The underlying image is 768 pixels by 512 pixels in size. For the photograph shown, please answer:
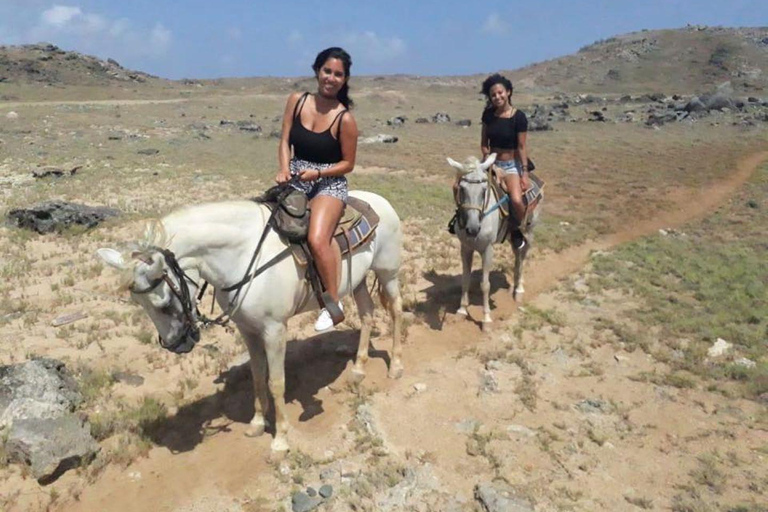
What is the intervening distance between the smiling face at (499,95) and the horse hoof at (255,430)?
557cm

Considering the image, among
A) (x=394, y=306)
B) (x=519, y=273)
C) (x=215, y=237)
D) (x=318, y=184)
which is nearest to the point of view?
(x=215, y=237)

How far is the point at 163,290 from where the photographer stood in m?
3.85

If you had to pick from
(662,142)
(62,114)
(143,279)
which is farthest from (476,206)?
(62,114)

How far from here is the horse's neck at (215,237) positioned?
4090mm

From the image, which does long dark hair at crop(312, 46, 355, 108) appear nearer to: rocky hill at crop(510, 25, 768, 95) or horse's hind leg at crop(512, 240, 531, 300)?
horse's hind leg at crop(512, 240, 531, 300)

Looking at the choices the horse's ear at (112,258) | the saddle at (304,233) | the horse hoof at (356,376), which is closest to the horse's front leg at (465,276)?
the horse hoof at (356,376)

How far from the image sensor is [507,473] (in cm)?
470

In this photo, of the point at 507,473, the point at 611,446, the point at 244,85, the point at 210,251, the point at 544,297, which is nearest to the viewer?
the point at 210,251

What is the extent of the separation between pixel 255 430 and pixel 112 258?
2419 millimetres

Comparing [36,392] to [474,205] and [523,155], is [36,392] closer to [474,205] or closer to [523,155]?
[474,205]

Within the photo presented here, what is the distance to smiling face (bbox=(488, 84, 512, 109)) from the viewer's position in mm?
7641

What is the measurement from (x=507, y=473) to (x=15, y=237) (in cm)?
1144

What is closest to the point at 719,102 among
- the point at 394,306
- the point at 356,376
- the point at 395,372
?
the point at 394,306

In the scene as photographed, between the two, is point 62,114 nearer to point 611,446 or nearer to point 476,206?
point 476,206
